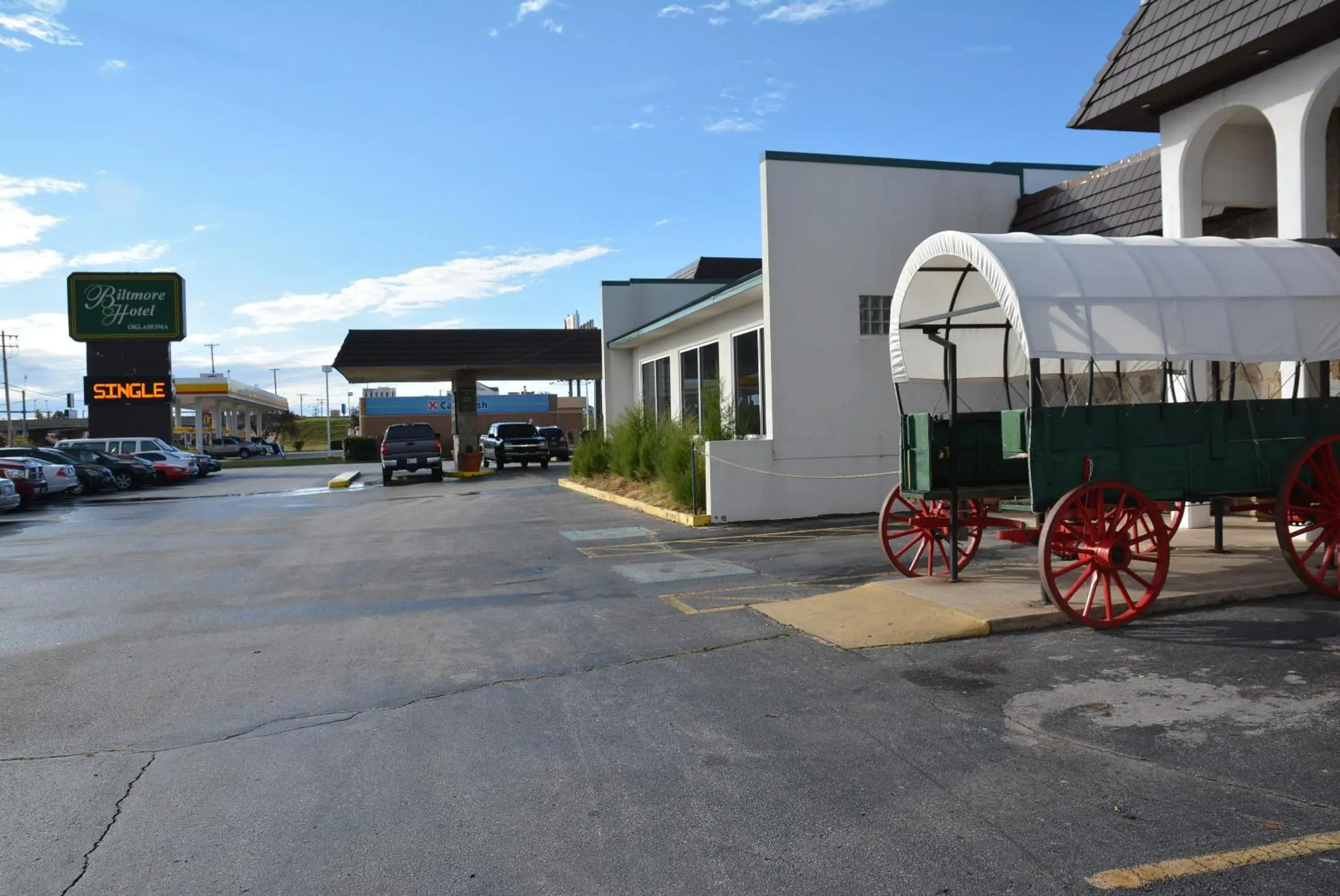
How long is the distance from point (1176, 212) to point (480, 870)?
35.5 feet

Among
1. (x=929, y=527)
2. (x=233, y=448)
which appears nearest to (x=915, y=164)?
(x=929, y=527)

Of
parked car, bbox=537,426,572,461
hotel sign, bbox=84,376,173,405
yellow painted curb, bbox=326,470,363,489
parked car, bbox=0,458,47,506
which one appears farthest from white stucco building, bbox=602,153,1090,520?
hotel sign, bbox=84,376,173,405

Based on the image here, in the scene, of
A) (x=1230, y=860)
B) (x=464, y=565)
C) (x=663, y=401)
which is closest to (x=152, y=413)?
(x=663, y=401)

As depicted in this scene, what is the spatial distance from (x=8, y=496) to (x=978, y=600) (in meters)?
22.3

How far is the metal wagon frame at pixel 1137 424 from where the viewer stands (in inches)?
298

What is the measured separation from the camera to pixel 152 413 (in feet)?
139

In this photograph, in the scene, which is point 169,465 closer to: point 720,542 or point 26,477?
point 26,477

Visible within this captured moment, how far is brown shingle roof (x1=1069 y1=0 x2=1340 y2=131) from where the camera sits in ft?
30.0

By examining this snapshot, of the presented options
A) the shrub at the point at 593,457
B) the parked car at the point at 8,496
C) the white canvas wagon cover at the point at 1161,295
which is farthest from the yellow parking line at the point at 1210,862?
the parked car at the point at 8,496

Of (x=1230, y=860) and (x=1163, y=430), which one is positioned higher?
(x=1163, y=430)

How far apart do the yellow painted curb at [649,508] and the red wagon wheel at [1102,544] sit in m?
7.97

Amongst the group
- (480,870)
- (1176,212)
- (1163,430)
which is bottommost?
(480,870)

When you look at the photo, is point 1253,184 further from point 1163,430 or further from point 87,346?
point 87,346

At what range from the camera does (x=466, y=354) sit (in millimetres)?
36062
